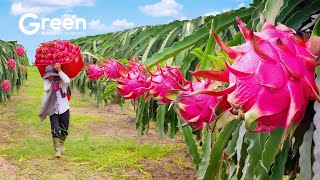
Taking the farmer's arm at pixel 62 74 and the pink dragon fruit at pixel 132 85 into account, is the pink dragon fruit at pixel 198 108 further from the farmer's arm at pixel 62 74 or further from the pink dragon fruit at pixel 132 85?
the farmer's arm at pixel 62 74

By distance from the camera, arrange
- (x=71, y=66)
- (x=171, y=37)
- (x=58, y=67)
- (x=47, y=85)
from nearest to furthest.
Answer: (x=171, y=37) < (x=58, y=67) < (x=71, y=66) < (x=47, y=85)

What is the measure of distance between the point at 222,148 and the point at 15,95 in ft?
31.6

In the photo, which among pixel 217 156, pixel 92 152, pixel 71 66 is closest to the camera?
pixel 217 156

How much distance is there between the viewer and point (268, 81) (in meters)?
0.51

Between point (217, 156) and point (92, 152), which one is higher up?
point (217, 156)

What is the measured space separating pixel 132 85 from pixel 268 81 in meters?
0.68

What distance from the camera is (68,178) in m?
3.92

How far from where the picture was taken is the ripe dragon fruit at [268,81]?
512 millimetres

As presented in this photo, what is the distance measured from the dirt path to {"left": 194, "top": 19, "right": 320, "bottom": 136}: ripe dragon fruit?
11.2ft

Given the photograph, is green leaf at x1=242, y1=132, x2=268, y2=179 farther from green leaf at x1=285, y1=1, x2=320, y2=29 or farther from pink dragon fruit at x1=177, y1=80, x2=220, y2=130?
green leaf at x1=285, y1=1, x2=320, y2=29

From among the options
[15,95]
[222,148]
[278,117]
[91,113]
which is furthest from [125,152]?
[15,95]

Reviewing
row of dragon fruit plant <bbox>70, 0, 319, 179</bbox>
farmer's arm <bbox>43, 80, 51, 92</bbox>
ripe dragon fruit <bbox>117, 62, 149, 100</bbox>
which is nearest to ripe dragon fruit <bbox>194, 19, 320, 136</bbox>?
row of dragon fruit plant <bbox>70, 0, 319, 179</bbox>

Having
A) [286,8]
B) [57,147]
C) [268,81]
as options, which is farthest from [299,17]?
[57,147]

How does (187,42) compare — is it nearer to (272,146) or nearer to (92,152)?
(272,146)
